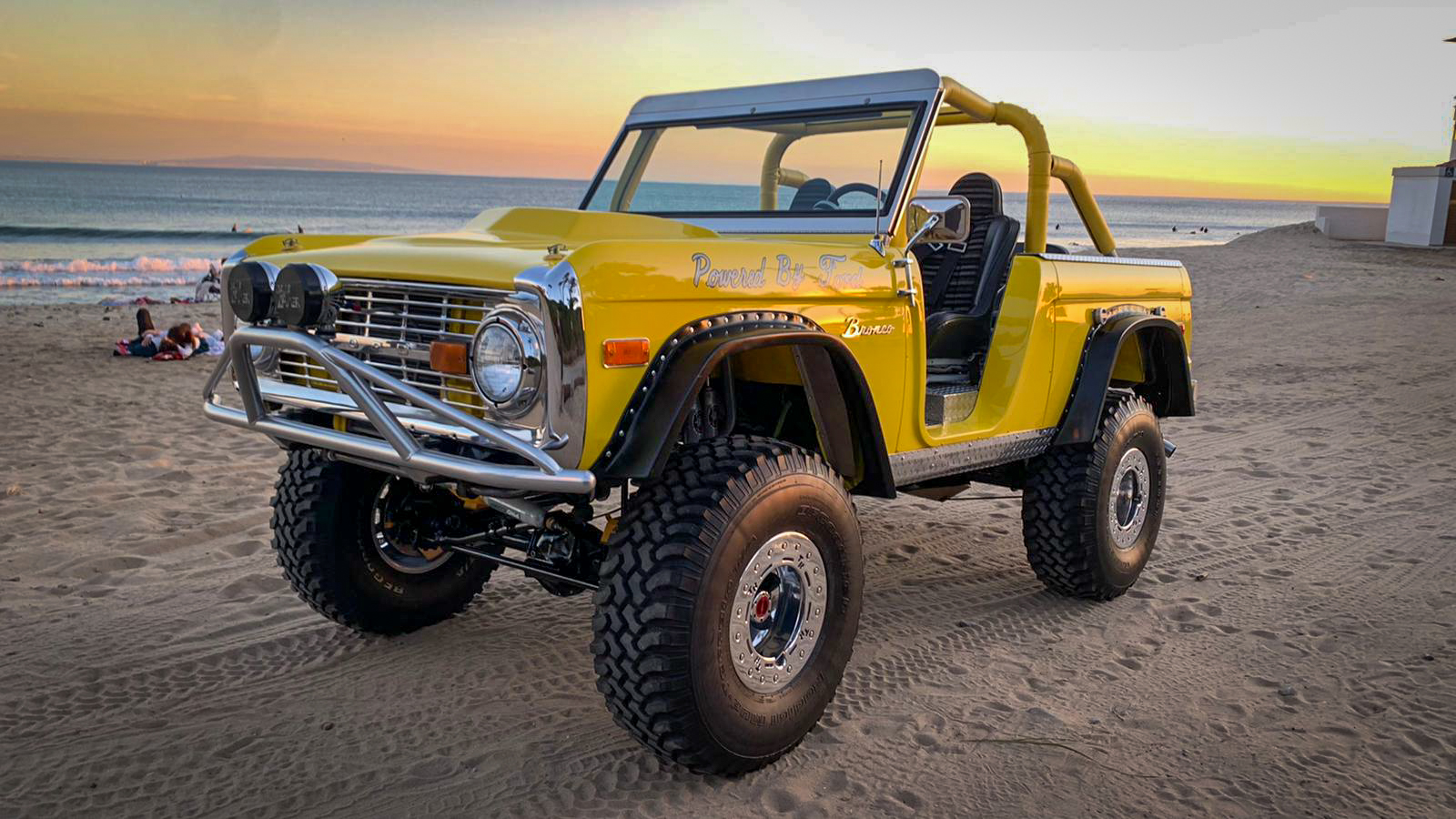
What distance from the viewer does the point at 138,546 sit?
5645 mm

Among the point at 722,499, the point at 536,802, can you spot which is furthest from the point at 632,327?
the point at 536,802

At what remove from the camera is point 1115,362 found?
5.29m

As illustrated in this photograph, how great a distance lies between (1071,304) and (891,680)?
1.98 m

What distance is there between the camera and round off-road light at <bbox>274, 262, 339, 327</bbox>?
3.24 metres

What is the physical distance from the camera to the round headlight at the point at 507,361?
2.92 m

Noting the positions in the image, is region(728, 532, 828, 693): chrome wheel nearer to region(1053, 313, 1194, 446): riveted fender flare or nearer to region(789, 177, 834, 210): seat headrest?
region(789, 177, 834, 210): seat headrest

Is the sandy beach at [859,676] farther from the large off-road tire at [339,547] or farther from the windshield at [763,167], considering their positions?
the windshield at [763,167]

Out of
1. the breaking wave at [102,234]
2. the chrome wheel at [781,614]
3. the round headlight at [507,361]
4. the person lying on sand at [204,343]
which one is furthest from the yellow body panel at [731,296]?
the breaking wave at [102,234]

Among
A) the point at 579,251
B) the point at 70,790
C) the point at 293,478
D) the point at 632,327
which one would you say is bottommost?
the point at 70,790

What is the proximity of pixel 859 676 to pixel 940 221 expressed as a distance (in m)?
1.79

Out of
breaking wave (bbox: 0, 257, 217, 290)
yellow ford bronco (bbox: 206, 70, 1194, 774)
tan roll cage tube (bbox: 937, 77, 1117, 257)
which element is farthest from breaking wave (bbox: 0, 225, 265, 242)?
tan roll cage tube (bbox: 937, 77, 1117, 257)

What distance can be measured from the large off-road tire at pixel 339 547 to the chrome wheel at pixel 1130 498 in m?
3.34

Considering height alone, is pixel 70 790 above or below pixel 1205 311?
below

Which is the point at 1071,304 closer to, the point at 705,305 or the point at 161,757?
the point at 705,305
